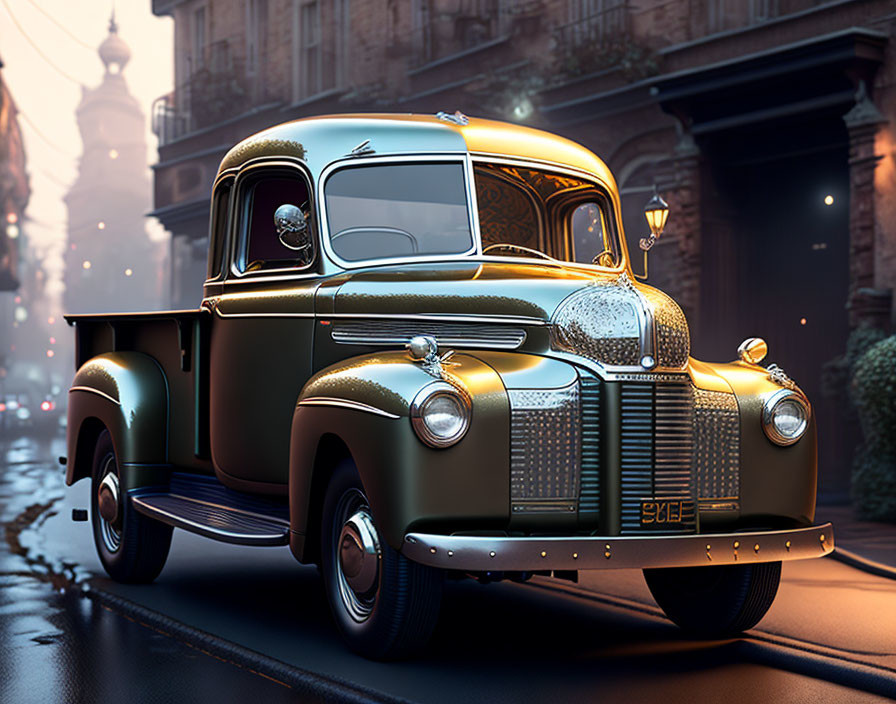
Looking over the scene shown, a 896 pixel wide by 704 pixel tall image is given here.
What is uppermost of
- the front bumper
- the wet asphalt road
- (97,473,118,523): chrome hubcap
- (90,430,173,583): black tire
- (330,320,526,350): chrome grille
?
(330,320,526,350): chrome grille

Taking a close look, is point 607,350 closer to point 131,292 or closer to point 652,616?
point 652,616

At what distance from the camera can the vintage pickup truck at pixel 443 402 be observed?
5.33 metres

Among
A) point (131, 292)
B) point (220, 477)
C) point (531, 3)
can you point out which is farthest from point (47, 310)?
point (220, 477)

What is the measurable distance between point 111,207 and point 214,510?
439 ft

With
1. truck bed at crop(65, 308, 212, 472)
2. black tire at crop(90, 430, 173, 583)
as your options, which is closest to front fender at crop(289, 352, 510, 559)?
truck bed at crop(65, 308, 212, 472)

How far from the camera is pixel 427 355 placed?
216 inches

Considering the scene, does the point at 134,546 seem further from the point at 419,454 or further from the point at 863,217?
the point at 863,217

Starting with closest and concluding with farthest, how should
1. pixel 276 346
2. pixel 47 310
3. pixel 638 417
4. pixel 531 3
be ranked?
pixel 638 417 → pixel 276 346 → pixel 531 3 → pixel 47 310

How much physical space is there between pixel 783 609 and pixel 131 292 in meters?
124

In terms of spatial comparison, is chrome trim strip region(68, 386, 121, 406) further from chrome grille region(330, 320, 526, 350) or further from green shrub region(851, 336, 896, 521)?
green shrub region(851, 336, 896, 521)

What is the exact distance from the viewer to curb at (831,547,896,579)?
8.46 meters

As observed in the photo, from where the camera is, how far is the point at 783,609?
7.11 meters

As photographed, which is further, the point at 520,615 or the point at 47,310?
the point at 47,310

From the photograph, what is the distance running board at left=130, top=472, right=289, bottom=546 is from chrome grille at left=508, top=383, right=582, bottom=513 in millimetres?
1333
